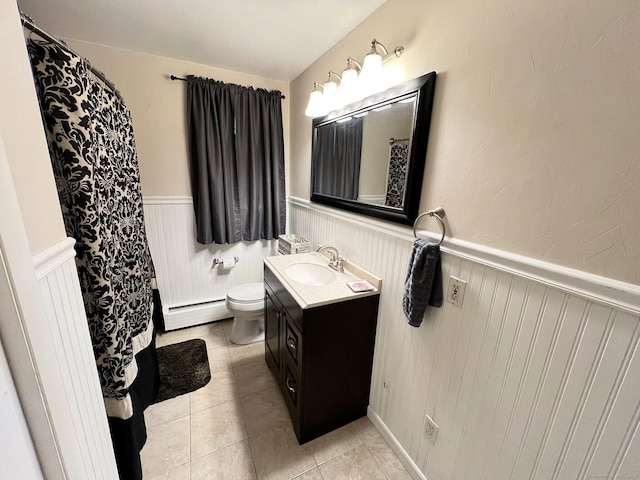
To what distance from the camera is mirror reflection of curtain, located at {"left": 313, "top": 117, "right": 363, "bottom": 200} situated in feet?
5.02

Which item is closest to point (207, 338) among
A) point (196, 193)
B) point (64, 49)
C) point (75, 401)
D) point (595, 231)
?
point (196, 193)

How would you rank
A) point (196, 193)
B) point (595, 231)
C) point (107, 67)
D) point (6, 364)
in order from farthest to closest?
1. point (196, 193)
2. point (107, 67)
3. point (595, 231)
4. point (6, 364)

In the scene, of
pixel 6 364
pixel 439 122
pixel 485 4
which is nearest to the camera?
pixel 6 364

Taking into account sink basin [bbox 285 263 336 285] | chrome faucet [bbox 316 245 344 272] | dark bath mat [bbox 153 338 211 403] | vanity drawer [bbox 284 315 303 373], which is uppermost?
chrome faucet [bbox 316 245 344 272]

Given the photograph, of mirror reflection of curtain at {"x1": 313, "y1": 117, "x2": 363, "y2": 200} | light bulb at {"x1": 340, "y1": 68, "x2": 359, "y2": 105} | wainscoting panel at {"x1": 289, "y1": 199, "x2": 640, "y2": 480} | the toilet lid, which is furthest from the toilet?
light bulb at {"x1": 340, "y1": 68, "x2": 359, "y2": 105}

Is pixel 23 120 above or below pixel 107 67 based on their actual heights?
below

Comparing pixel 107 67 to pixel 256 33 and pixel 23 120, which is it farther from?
pixel 23 120

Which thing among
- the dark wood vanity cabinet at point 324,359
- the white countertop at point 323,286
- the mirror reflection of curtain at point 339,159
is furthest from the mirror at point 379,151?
the dark wood vanity cabinet at point 324,359

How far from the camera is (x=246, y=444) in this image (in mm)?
1387

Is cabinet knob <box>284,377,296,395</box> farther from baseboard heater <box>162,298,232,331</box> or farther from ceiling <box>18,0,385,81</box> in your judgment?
ceiling <box>18,0,385,81</box>

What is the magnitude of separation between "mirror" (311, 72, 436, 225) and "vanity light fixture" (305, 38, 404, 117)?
5 cm

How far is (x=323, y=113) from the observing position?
1.70 meters

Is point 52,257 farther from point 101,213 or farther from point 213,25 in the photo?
point 213,25

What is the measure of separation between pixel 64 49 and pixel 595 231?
170 cm
